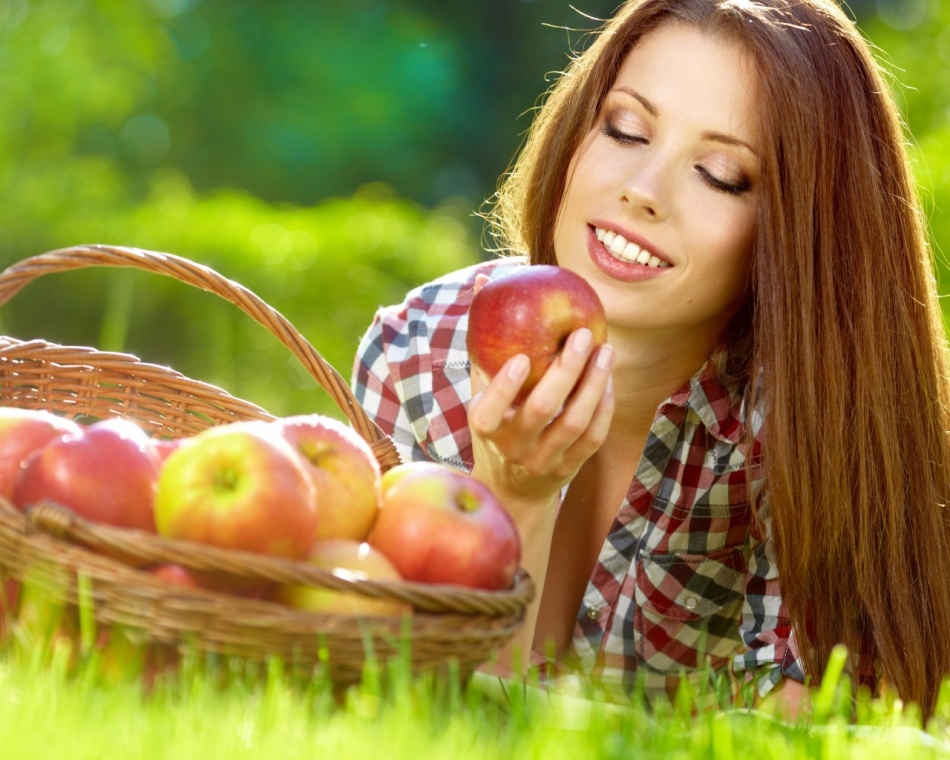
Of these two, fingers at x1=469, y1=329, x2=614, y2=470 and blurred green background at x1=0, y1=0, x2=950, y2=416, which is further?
blurred green background at x1=0, y1=0, x2=950, y2=416

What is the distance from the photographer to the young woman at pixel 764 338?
257cm

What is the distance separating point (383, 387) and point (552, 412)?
129 cm

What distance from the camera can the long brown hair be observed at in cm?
258

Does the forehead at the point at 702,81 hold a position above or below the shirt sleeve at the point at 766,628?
above

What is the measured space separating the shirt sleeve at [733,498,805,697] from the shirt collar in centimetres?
21

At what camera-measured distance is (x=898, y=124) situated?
110 inches

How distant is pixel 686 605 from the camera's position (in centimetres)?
305

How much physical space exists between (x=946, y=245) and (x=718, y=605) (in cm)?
339

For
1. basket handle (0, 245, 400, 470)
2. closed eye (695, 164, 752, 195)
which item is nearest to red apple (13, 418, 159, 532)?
basket handle (0, 245, 400, 470)

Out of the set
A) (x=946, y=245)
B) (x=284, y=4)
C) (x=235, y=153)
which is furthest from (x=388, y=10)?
(x=946, y=245)

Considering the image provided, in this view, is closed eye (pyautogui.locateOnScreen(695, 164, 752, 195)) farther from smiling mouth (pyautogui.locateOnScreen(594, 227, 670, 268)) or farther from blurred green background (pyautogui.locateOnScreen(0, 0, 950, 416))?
blurred green background (pyautogui.locateOnScreen(0, 0, 950, 416))

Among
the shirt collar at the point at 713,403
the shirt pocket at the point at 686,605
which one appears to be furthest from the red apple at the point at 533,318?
the shirt pocket at the point at 686,605

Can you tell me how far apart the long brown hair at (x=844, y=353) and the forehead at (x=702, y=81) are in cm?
3

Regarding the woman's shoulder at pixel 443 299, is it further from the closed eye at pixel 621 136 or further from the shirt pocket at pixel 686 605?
the shirt pocket at pixel 686 605
